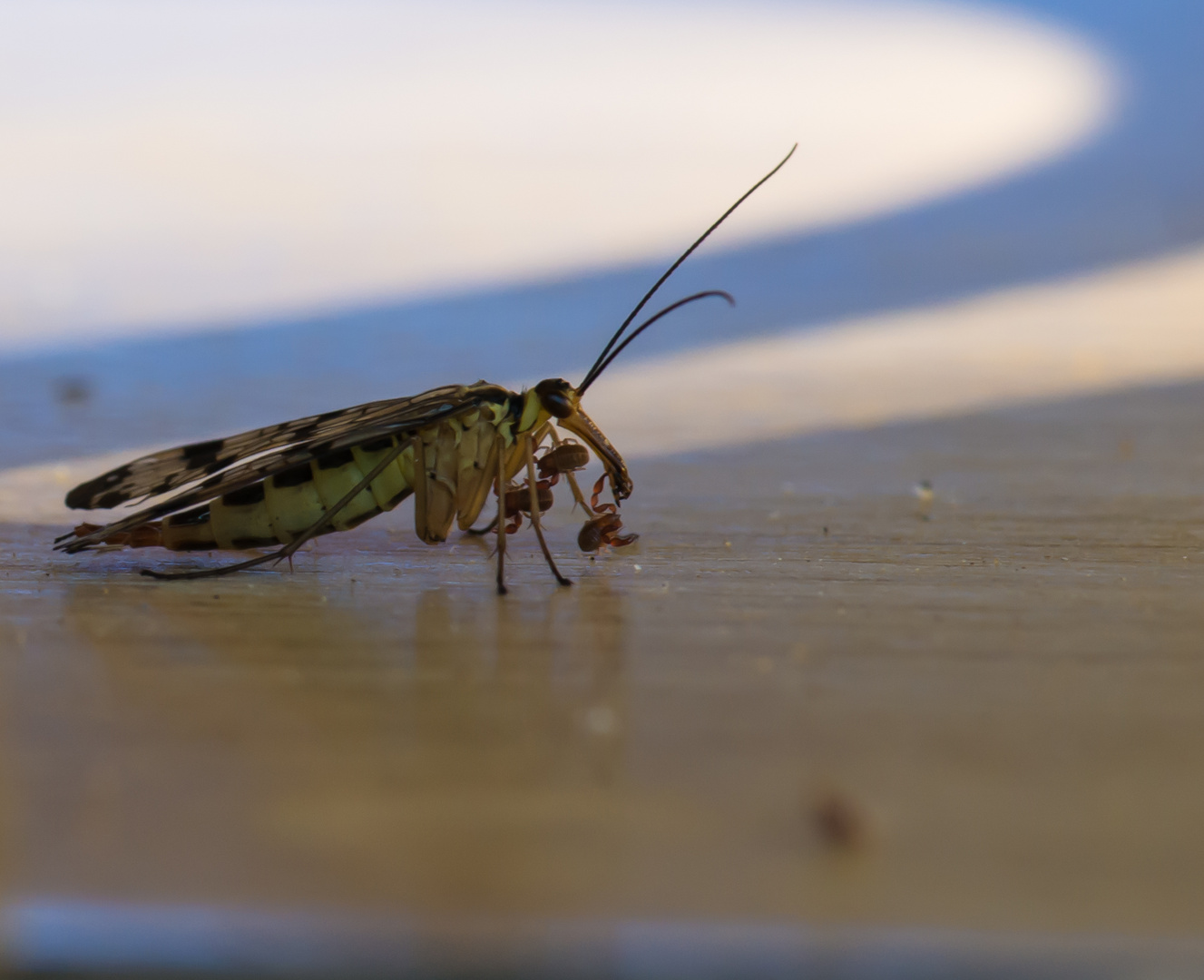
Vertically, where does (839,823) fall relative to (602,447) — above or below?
below

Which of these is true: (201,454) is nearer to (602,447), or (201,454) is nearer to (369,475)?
(369,475)

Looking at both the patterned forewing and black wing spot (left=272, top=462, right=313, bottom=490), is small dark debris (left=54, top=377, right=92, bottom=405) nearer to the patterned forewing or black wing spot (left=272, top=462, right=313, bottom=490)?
the patterned forewing

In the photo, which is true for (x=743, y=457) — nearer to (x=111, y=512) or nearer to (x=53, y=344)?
(x=111, y=512)

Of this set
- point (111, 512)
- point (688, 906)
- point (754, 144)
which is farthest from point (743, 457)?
point (754, 144)

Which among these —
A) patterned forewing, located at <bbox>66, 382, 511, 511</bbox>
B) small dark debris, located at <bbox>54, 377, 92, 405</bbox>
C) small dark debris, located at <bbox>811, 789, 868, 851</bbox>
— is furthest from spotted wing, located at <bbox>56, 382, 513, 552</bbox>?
small dark debris, located at <bbox>54, 377, 92, 405</bbox>

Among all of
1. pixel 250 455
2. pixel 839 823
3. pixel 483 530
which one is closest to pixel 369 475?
pixel 250 455

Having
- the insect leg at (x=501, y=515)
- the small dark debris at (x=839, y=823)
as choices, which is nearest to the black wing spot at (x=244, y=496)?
the insect leg at (x=501, y=515)
